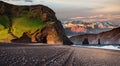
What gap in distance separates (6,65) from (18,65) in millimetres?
787

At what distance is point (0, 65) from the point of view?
15.1 m

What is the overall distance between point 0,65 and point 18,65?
125 cm

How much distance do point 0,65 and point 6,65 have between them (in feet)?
1.55

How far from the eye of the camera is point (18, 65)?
52.7 feet

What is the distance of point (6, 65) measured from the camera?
50.9 feet
